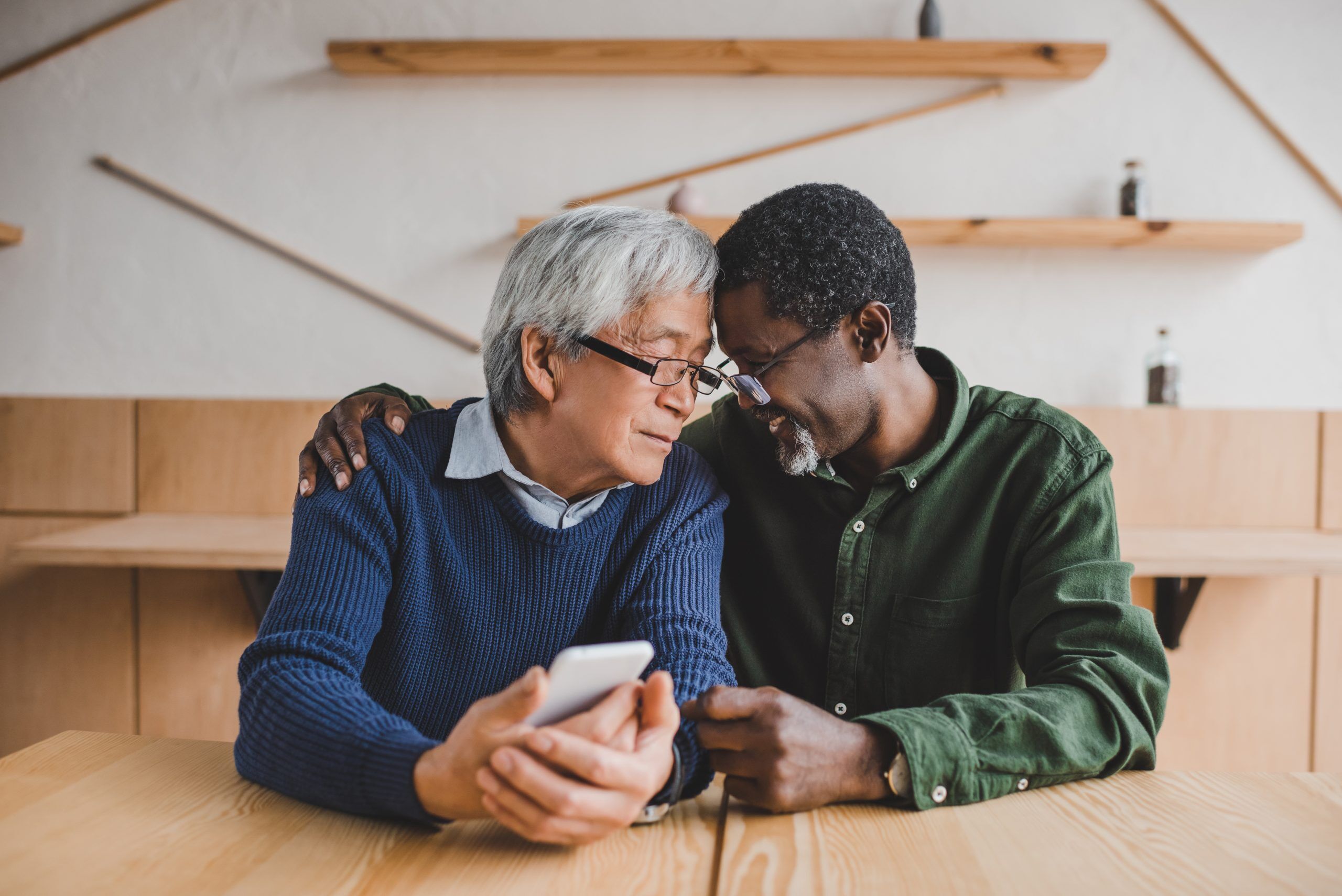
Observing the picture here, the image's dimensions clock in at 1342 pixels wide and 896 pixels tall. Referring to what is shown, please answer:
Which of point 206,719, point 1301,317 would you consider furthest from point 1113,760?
point 206,719

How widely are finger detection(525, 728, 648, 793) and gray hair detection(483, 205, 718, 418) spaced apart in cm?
64

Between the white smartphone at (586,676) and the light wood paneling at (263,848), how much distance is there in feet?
0.42

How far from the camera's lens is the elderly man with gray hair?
1.15 metres

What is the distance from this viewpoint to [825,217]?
138 centimetres

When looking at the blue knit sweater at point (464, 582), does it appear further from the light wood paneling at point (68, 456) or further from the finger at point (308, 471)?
the light wood paneling at point (68, 456)

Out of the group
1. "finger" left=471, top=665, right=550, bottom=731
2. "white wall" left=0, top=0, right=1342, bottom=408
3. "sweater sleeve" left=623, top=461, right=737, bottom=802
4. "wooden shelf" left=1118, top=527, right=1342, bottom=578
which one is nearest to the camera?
"finger" left=471, top=665, right=550, bottom=731

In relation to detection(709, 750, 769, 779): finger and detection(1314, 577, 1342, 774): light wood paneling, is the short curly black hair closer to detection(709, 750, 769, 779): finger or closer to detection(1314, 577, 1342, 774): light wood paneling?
detection(709, 750, 769, 779): finger

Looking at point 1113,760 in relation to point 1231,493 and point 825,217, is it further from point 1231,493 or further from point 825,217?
point 1231,493

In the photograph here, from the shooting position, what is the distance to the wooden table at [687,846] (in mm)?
746

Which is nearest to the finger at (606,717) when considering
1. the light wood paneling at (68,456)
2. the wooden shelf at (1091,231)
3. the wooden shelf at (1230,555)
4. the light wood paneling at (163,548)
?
the light wood paneling at (163,548)

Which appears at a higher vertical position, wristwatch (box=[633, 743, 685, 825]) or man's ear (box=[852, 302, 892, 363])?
man's ear (box=[852, 302, 892, 363])

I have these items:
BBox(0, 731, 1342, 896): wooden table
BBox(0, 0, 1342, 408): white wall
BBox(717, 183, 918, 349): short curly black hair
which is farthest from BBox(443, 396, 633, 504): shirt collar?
BBox(0, 0, 1342, 408): white wall

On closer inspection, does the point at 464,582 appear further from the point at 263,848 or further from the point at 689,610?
the point at 263,848

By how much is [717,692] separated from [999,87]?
102 inches
